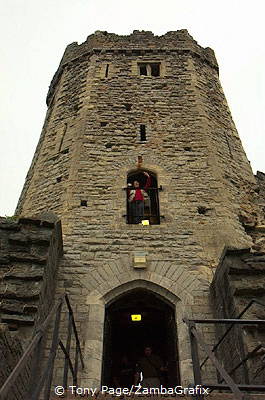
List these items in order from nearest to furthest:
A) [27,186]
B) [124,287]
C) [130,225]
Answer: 1. [124,287]
2. [130,225]
3. [27,186]

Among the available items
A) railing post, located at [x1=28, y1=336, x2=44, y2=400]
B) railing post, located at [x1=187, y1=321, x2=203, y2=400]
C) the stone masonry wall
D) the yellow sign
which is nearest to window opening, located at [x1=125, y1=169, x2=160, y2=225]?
the yellow sign

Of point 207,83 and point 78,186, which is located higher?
point 207,83

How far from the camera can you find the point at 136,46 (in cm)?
1380

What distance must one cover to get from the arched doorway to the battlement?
8176mm

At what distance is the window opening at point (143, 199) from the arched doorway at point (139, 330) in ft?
5.56

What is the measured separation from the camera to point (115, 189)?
362 inches

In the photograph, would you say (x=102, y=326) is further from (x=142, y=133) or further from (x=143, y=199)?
(x=142, y=133)

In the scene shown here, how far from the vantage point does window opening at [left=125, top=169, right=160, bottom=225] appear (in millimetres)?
8992

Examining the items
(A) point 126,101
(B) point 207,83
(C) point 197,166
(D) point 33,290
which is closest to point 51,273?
(D) point 33,290

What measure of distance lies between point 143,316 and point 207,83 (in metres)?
7.13

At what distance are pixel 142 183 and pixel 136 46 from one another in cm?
590

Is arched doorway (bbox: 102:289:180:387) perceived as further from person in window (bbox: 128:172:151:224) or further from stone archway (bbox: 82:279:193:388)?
person in window (bbox: 128:172:151:224)

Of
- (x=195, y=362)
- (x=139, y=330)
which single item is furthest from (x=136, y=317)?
(x=195, y=362)

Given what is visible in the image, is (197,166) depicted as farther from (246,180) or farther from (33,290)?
(33,290)
